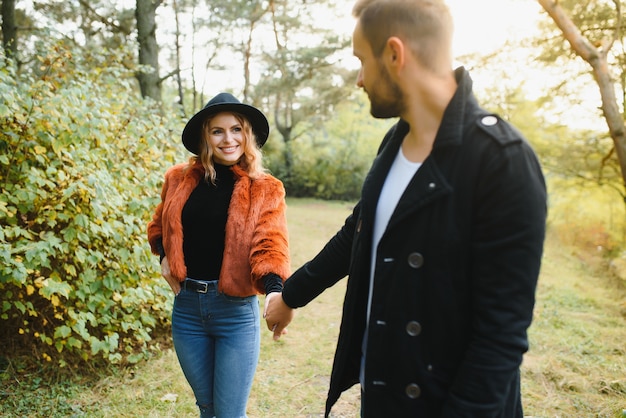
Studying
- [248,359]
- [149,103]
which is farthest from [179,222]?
[149,103]

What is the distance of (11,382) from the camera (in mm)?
3725

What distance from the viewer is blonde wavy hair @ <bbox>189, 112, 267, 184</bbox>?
8.73ft

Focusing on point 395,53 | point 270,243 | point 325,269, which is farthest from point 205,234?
point 395,53

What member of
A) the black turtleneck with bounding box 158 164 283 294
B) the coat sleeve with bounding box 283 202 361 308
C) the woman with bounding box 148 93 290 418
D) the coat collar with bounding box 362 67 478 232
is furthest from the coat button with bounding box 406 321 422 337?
the black turtleneck with bounding box 158 164 283 294

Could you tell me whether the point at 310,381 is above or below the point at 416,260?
below

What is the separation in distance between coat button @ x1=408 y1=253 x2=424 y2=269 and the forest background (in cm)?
72

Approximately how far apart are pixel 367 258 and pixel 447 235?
0.34 meters

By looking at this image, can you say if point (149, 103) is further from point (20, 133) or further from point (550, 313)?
point (550, 313)

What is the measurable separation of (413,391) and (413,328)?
0.64ft

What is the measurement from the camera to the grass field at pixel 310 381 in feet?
12.0

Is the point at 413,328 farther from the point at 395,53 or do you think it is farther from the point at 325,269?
the point at 395,53

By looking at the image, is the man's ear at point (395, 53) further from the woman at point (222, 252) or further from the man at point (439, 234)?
the woman at point (222, 252)

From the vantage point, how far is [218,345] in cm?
249

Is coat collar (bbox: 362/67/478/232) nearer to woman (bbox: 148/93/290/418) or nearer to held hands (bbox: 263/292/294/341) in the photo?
held hands (bbox: 263/292/294/341)
